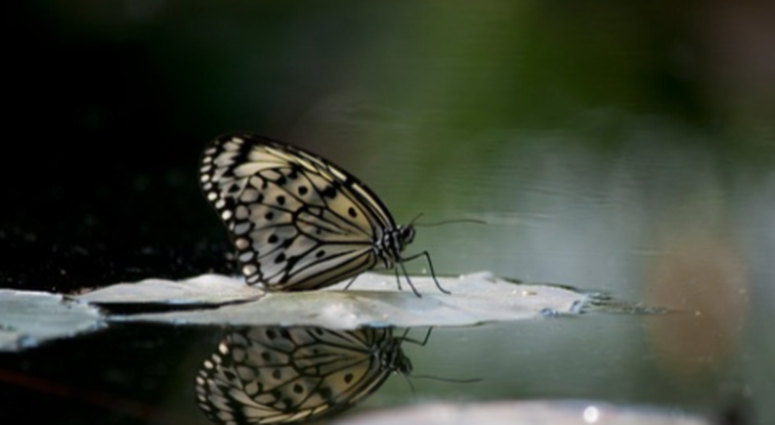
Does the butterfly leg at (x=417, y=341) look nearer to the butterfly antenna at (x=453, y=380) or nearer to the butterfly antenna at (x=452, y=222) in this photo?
the butterfly antenna at (x=453, y=380)

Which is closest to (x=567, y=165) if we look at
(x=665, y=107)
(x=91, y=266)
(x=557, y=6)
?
(x=665, y=107)

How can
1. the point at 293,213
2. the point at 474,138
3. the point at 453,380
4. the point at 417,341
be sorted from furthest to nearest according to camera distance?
the point at 474,138 < the point at 293,213 < the point at 417,341 < the point at 453,380

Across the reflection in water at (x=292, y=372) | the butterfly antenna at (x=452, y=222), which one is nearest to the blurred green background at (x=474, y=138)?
the butterfly antenna at (x=452, y=222)

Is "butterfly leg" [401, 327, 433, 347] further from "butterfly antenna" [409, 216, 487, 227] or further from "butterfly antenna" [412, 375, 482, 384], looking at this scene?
"butterfly antenna" [409, 216, 487, 227]

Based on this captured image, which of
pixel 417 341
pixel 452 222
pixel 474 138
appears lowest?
pixel 474 138

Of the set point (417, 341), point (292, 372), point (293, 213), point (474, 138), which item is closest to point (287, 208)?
point (293, 213)

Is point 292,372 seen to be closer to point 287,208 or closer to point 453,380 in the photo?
point 453,380
